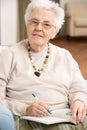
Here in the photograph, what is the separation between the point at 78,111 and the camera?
1698 mm

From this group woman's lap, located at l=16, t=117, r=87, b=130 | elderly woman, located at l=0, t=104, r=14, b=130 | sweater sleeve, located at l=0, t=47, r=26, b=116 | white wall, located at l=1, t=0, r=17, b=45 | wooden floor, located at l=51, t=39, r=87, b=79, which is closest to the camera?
elderly woman, located at l=0, t=104, r=14, b=130

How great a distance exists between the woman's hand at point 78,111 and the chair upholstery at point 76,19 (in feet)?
14.6

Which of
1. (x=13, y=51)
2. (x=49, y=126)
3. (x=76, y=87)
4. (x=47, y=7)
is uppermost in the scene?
(x=47, y=7)

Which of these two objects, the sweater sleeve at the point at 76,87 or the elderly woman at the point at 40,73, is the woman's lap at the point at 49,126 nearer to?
the elderly woman at the point at 40,73

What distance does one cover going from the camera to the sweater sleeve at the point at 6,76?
1734 millimetres

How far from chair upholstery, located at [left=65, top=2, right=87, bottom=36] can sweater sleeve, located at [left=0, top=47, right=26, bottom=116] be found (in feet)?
14.5

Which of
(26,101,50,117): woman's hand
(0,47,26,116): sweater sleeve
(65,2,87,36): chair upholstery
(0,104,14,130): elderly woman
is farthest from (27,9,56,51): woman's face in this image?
(65,2,87,36): chair upholstery

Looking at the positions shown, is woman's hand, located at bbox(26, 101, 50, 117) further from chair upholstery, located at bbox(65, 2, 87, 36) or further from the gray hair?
chair upholstery, located at bbox(65, 2, 87, 36)

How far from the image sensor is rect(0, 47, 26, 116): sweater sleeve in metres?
1.73

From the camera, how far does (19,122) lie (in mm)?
1641

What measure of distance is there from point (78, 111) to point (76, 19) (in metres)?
4.56

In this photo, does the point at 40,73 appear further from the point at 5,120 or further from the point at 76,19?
the point at 76,19

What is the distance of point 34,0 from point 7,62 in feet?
1.26

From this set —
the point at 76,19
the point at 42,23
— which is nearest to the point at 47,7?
the point at 42,23
